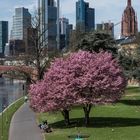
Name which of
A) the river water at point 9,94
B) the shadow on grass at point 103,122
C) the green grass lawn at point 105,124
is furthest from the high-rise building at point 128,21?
the shadow on grass at point 103,122

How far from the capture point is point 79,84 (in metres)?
31.3

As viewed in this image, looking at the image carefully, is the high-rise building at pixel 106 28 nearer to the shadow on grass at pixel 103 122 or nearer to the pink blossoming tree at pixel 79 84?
the shadow on grass at pixel 103 122

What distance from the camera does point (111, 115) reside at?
124 feet

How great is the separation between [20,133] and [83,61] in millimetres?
6032

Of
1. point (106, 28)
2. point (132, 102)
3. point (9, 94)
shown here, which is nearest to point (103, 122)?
point (132, 102)

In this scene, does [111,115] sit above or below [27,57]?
below

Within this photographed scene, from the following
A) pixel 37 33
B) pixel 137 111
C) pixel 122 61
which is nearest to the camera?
pixel 137 111

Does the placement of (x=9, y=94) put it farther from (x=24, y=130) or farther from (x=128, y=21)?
(x=128, y=21)

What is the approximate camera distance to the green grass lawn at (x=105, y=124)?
87.7ft

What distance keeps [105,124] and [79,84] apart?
2.95 metres

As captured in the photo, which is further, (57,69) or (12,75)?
(12,75)

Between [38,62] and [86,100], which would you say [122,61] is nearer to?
[38,62]

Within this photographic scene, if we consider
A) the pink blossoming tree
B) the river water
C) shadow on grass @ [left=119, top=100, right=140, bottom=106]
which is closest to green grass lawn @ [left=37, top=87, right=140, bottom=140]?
shadow on grass @ [left=119, top=100, right=140, bottom=106]

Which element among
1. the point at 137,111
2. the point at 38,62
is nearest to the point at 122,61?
the point at 38,62
